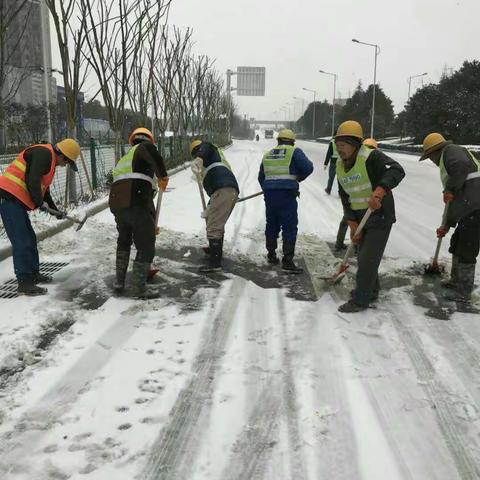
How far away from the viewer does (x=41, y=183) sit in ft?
15.5

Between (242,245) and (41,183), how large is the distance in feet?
9.64

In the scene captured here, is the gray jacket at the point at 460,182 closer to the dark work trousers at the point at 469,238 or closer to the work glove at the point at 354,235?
the dark work trousers at the point at 469,238

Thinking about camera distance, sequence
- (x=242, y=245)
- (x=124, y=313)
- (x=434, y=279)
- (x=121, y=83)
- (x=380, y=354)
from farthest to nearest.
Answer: (x=121, y=83), (x=242, y=245), (x=434, y=279), (x=124, y=313), (x=380, y=354)

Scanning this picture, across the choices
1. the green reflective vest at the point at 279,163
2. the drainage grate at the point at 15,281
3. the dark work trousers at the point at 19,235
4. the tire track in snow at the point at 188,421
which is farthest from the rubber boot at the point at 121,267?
the green reflective vest at the point at 279,163

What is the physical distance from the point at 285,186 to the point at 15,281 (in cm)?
299

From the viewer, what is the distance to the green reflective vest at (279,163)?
5.69m

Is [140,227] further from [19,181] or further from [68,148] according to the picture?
[19,181]

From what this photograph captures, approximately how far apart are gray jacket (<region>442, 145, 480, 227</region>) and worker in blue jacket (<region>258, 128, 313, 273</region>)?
1.46 m

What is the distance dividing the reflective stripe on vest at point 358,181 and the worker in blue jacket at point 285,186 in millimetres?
1019

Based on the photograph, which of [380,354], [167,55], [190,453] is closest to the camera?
[190,453]

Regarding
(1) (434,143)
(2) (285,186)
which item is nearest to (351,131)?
(1) (434,143)

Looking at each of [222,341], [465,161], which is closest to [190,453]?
[222,341]

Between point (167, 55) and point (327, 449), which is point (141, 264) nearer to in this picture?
point (327, 449)

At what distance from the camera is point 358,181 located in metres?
4.48
